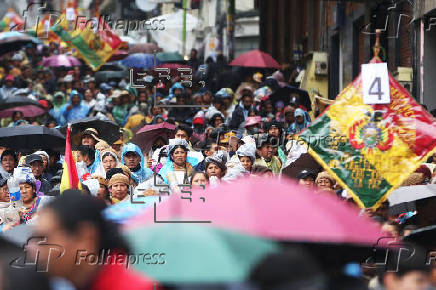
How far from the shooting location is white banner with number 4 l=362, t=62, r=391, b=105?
8.65 metres

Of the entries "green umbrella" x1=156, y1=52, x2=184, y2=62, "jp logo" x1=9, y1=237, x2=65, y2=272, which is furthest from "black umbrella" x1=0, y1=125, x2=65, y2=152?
"green umbrella" x1=156, y1=52, x2=184, y2=62

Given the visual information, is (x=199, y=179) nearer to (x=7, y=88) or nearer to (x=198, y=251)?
(x=198, y=251)

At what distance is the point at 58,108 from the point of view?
2136 centimetres

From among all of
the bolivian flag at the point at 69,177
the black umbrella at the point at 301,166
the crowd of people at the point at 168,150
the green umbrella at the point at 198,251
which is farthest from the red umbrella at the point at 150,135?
the green umbrella at the point at 198,251

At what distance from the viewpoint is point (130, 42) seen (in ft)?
90.8

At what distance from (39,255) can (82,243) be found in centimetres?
49

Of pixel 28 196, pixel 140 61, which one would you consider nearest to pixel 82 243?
pixel 28 196

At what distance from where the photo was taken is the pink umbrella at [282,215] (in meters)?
4.45

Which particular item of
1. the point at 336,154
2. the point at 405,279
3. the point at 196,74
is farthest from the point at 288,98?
the point at 405,279

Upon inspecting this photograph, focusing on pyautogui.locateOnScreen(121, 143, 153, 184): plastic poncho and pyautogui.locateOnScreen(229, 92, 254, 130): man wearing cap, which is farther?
pyautogui.locateOnScreen(229, 92, 254, 130): man wearing cap

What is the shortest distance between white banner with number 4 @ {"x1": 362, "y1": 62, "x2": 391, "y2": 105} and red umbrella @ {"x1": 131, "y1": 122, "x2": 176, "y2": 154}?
234 inches

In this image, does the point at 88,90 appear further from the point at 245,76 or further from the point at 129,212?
the point at 129,212

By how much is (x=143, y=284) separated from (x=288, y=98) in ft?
44.8

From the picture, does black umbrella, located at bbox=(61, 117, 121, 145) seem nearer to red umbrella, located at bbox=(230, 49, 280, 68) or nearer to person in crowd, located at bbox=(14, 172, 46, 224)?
person in crowd, located at bbox=(14, 172, 46, 224)
